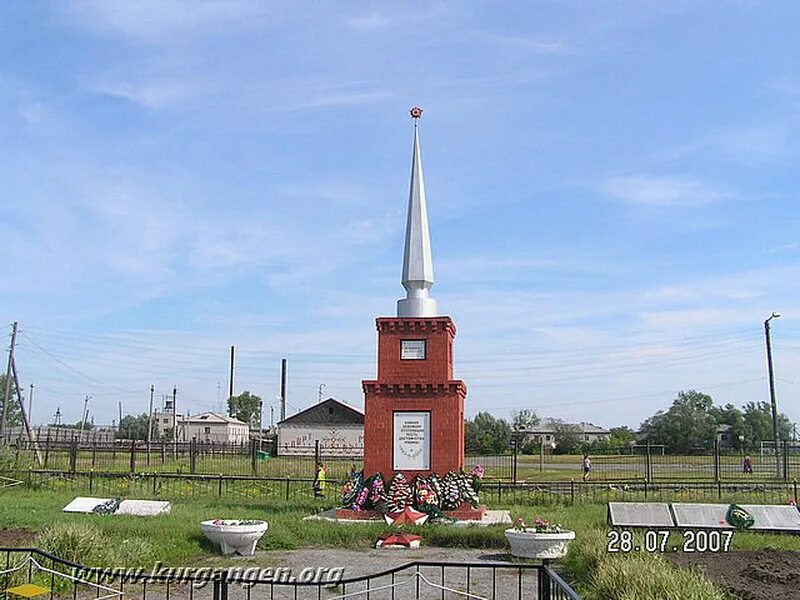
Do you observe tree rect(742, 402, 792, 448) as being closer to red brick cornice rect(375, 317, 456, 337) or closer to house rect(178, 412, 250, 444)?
house rect(178, 412, 250, 444)

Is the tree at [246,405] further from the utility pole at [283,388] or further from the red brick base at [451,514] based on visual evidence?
the red brick base at [451,514]

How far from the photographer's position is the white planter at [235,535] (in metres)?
13.9

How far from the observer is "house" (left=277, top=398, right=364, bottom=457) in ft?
209

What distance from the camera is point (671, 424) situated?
8100 cm

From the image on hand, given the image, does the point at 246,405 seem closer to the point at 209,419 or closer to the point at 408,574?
the point at 209,419

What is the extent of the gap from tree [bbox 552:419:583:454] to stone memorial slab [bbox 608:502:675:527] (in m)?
51.0

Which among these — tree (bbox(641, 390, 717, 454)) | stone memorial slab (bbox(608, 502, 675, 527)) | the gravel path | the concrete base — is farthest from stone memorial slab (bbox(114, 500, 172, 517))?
tree (bbox(641, 390, 717, 454))

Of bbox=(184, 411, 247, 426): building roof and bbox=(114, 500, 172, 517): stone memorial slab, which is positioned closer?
bbox=(114, 500, 172, 517): stone memorial slab

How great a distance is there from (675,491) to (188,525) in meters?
14.8

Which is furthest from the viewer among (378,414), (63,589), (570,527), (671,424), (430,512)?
(671,424)

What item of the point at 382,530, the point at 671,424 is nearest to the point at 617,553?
the point at 382,530

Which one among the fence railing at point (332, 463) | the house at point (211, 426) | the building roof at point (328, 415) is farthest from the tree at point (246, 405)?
the fence railing at point (332, 463)

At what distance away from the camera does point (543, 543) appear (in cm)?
1355

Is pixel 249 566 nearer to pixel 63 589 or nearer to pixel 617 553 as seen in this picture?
pixel 63 589
